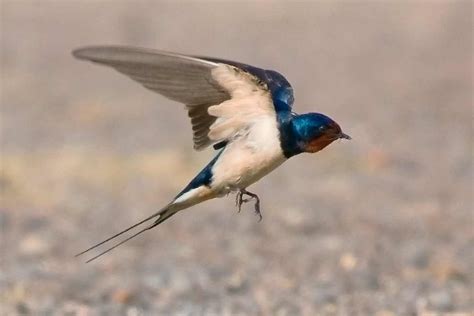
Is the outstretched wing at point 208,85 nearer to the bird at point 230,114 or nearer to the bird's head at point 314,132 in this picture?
the bird at point 230,114

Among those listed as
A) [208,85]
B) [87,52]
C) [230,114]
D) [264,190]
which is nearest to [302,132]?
[230,114]

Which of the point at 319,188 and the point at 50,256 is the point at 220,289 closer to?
the point at 50,256

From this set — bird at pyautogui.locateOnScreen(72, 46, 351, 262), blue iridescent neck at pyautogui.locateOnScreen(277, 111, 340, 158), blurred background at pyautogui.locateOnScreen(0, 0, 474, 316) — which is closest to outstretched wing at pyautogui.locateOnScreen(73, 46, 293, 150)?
bird at pyautogui.locateOnScreen(72, 46, 351, 262)

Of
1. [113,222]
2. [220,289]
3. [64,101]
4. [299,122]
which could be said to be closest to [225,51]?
[64,101]

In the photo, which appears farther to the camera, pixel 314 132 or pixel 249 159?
pixel 249 159

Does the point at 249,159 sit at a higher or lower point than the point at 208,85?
lower

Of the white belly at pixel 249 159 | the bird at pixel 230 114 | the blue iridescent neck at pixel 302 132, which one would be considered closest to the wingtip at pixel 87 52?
the bird at pixel 230 114

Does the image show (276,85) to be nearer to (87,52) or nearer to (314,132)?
(314,132)
